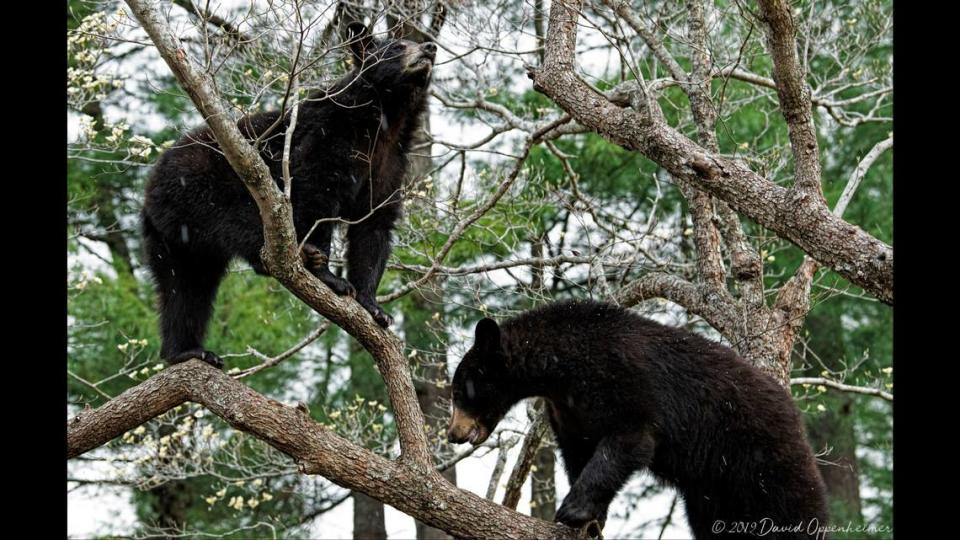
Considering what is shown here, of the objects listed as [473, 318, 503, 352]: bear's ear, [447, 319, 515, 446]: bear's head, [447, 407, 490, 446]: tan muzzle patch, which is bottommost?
[447, 407, 490, 446]: tan muzzle patch

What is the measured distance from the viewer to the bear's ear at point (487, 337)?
226 inches

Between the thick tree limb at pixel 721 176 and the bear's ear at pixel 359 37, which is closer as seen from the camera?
the thick tree limb at pixel 721 176

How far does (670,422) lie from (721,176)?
134cm

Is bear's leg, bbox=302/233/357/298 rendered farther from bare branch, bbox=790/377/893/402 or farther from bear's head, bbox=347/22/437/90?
bare branch, bbox=790/377/893/402

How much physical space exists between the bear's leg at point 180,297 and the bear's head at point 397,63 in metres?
1.72

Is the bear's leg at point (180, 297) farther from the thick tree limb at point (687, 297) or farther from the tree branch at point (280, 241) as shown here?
the thick tree limb at point (687, 297)

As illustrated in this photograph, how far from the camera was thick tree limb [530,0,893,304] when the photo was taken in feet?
14.5

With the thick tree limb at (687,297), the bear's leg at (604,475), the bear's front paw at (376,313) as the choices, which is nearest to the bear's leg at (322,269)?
the bear's front paw at (376,313)

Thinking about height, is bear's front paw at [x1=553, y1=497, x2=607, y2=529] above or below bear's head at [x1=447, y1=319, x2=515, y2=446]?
below

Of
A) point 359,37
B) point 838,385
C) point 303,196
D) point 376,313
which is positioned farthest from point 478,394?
point 838,385

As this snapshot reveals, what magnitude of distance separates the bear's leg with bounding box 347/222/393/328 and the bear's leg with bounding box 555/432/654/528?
219 cm

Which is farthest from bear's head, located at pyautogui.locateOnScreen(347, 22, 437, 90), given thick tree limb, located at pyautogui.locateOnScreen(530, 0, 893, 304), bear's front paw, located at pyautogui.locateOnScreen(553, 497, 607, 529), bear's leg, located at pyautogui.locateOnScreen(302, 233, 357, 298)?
bear's front paw, located at pyautogui.locateOnScreen(553, 497, 607, 529)

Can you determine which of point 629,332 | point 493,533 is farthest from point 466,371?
point 493,533
